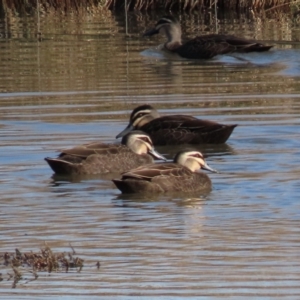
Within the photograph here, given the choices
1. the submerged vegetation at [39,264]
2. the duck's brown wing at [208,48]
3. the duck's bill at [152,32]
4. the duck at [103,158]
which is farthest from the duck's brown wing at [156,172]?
the duck's bill at [152,32]

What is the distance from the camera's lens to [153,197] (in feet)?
35.3

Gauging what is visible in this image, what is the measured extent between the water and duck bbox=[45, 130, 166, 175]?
0.57 ft

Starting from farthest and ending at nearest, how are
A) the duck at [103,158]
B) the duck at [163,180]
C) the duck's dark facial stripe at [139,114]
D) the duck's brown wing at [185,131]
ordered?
the duck's dark facial stripe at [139,114]
the duck's brown wing at [185,131]
the duck at [103,158]
the duck at [163,180]


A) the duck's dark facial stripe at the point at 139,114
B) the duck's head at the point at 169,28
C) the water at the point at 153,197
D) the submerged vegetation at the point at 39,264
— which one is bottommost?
the water at the point at 153,197

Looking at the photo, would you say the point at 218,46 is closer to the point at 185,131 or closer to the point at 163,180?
the point at 185,131

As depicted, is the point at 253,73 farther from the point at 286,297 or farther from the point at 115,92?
the point at 286,297

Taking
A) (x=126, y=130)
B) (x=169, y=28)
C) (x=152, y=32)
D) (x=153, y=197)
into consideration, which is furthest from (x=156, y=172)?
(x=152, y=32)

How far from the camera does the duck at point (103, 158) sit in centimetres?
1174

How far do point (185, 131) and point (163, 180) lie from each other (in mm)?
2939

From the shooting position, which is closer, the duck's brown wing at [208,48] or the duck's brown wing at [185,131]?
the duck's brown wing at [185,131]

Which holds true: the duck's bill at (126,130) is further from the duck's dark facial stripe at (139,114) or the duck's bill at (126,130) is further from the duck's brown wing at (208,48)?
the duck's brown wing at (208,48)

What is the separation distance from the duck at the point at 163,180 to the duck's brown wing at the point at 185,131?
2.30 metres

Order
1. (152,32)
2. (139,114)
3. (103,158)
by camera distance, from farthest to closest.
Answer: (152,32) → (139,114) → (103,158)

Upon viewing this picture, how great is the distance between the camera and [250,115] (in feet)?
49.0
